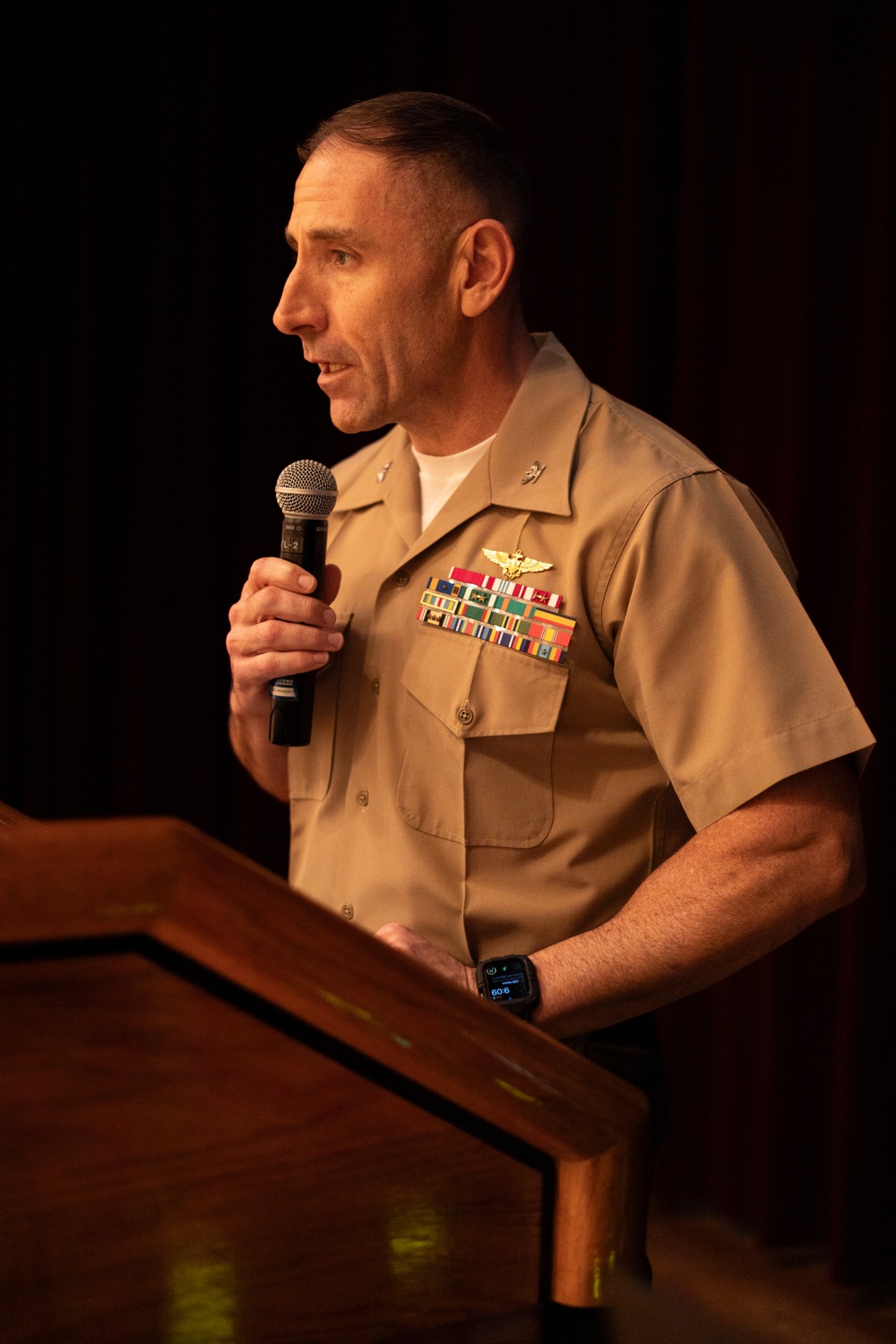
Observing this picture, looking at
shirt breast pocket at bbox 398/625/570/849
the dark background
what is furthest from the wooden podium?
the dark background

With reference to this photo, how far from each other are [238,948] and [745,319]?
2131 mm

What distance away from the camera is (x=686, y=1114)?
254cm

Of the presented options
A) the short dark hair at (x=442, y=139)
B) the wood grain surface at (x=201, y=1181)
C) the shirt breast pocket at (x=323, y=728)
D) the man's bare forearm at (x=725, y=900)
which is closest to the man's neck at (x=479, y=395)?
the short dark hair at (x=442, y=139)

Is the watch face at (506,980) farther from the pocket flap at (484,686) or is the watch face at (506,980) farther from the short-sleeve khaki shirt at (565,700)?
the pocket flap at (484,686)

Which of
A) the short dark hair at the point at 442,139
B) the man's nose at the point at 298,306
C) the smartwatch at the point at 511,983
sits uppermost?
the short dark hair at the point at 442,139

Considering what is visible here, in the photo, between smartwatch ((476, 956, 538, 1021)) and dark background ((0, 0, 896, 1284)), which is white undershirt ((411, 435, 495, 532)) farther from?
dark background ((0, 0, 896, 1284))

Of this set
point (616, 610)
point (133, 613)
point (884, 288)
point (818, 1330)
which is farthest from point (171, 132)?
point (818, 1330)

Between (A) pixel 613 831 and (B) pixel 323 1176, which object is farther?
(A) pixel 613 831

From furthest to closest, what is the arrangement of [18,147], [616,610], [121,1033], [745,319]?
[18,147] → [745,319] → [616,610] → [121,1033]

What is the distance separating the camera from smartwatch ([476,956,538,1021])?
1117 mm

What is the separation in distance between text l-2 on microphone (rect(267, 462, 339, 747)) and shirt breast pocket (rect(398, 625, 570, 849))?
0.41 feet

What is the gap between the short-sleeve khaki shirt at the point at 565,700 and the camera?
3.81 feet

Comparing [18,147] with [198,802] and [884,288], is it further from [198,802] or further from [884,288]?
[884,288]

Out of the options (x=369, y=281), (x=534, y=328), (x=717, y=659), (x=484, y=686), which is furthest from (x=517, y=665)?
(x=534, y=328)
